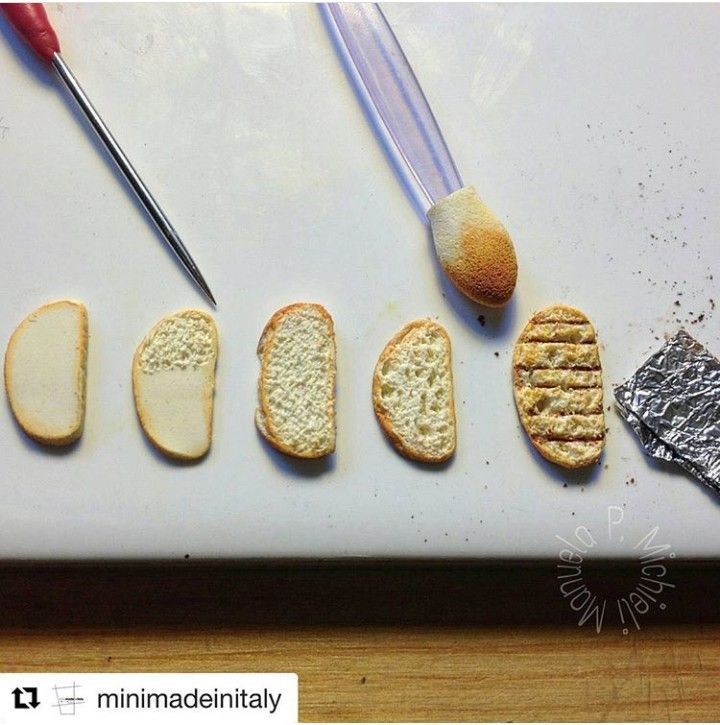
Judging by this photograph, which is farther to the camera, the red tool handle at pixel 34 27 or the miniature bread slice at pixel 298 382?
the red tool handle at pixel 34 27

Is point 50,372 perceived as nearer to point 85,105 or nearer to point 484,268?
point 85,105

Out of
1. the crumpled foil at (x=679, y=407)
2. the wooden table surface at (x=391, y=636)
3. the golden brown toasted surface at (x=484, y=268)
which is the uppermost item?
the golden brown toasted surface at (x=484, y=268)

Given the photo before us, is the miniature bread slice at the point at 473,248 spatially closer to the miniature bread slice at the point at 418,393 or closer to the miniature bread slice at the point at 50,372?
the miniature bread slice at the point at 418,393

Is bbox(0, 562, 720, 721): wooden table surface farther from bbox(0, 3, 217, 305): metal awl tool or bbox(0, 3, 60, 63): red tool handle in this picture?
bbox(0, 3, 60, 63): red tool handle

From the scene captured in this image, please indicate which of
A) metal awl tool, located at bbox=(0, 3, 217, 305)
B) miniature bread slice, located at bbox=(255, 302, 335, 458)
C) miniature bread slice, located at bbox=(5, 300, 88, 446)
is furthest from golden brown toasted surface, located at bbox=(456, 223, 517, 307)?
miniature bread slice, located at bbox=(5, 300, 88, 446)

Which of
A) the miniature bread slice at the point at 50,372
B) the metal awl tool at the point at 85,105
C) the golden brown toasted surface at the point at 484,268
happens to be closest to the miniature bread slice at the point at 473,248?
the golden brown toasted surface at the point at 484,268

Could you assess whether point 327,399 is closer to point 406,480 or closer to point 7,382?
point 406,480
